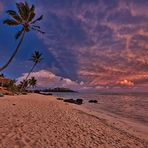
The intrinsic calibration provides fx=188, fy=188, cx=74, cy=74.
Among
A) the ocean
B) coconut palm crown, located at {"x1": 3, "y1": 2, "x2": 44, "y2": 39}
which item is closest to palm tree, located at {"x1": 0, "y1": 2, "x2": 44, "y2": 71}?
coconut palm crown, located at {"x1": 3, "y1": 2, "x2": 44, "y2": 39}

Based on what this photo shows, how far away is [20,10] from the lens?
1035 inches

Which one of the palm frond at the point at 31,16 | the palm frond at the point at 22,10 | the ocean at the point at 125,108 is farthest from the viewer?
the palm frond at the point at 31,16

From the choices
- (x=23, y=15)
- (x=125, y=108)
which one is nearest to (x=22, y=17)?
(x=23, y=15)

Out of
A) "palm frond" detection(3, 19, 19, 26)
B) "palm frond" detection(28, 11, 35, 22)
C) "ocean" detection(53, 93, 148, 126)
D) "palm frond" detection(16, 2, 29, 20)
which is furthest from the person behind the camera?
"palm frond" detection(28, 11, 35, 22)

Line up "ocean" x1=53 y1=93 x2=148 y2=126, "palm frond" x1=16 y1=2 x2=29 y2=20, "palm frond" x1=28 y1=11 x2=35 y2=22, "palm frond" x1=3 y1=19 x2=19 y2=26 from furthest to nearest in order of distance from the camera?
1. "palm frond" x1=28 y1=11 x2=35 y2=22
2. "palm frond" x1=3 y1=19 x2=19 y2=26
3. "palm frond" x1=16 y1=2 x2=29 y2=20
4. "ocean" x1=53 y1=93 x2=148 y2=126

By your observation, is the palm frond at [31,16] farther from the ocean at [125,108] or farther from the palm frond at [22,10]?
the ocean at [125,108]

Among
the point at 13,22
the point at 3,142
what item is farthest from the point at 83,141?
the point at 13,22

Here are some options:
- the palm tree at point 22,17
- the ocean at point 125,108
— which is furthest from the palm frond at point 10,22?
the ocean at point 125,108

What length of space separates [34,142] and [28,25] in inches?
933

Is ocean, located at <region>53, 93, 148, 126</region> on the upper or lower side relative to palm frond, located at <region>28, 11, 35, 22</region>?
lower

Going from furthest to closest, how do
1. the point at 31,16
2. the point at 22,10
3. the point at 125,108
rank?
the point at 125,108 → the point at 31,16 → the point at 22,10

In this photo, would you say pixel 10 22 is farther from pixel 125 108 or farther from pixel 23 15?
pixel 125 108

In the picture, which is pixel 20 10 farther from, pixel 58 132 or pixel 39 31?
pixel 58 132

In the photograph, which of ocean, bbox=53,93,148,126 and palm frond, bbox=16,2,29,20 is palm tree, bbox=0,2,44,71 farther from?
ocean, bbox=53,93,148,126
